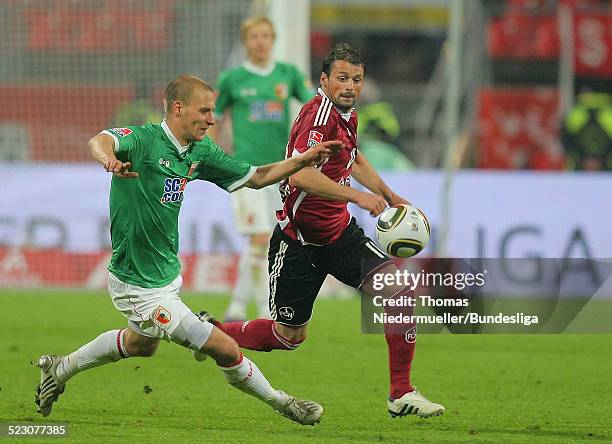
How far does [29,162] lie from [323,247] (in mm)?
10479

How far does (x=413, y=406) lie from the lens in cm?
676

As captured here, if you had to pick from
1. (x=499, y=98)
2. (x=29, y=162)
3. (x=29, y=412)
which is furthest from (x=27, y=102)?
(x=29, y=412)

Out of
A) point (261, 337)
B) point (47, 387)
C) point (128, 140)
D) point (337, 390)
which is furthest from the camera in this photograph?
point (337, 390)

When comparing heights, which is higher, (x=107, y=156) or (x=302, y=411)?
→ (x=107, y=156)

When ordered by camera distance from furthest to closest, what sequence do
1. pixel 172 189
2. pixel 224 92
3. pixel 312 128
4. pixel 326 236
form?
1. pixel 224 92
2. pixel 326 236
3. pixel 312 128
4. pixel 172 189

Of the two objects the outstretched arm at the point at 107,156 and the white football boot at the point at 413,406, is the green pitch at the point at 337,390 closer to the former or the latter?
the white football boot at the point at 413,406

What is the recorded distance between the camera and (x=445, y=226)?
46.5 feet

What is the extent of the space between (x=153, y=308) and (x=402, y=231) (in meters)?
1.41

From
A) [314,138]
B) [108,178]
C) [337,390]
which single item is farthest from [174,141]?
[108,178]

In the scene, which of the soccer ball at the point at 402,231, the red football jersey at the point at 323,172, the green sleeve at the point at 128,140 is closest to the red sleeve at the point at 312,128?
the red football jersey at the point at 323,172

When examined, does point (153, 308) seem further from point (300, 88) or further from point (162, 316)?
point (300, 88)

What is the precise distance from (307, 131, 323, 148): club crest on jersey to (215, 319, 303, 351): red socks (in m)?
1.18

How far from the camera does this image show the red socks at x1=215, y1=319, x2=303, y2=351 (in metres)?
7.43

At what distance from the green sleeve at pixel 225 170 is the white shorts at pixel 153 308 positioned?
0.59 m
